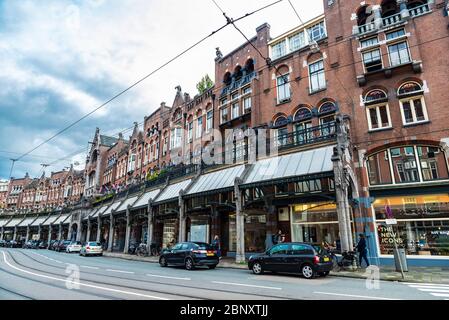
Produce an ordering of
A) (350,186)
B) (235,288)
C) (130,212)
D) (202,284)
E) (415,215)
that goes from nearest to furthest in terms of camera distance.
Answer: (235,288)
(202,284)
(415,215)
(350,186)
(130,212)

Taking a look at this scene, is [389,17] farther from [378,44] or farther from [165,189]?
[165,189]

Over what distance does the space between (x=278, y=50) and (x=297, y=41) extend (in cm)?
187

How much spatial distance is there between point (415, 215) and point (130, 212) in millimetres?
25240

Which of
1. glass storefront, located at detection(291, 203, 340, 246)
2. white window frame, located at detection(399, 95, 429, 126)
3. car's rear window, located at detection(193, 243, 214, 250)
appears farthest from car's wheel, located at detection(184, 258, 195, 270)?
white window frame, located at detection(399, 95, 429, 126)

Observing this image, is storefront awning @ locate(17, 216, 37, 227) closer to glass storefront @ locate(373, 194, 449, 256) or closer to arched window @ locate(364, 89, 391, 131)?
glass storefront @ locate(373, 194, 449, 256)

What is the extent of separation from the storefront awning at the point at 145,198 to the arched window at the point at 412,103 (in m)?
21.1

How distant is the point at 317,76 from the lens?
21.8m

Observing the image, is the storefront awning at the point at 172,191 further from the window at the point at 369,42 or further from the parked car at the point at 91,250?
the window at the point at 369,42

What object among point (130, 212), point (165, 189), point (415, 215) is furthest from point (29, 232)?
point (415, 215)

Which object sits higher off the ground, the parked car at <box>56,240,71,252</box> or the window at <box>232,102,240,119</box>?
the window at <box>232,102,240,119</box>

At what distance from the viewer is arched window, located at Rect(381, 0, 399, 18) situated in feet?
65.0

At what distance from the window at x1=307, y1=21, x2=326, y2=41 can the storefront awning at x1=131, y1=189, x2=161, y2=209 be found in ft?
64.6

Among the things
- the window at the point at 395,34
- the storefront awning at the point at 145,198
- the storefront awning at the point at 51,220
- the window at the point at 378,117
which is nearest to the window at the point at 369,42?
the window at the point at 395,34
